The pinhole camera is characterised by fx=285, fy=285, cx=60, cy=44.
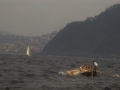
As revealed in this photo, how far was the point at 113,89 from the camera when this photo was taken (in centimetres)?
3291

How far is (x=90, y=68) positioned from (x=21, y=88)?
22566mm

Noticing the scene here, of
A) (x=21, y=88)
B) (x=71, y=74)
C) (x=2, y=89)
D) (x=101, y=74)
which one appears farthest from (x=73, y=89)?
(x=101, y=74)

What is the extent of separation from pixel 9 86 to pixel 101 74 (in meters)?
25.9

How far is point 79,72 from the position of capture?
2012 inches

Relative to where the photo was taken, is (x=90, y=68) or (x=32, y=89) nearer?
(x=32, y=89)

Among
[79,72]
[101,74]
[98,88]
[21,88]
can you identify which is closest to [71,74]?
[79,72]

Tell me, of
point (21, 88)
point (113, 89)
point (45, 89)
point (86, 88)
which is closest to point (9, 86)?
point (21, 88)

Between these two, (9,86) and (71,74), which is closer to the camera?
(9,86)

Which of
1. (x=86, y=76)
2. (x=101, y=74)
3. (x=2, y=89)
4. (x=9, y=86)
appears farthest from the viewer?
(x=101, y=74)

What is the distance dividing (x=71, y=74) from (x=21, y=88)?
2025 centimetres

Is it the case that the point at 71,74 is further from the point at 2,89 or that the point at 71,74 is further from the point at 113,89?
the point at 2,89

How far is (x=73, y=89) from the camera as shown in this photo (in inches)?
1252

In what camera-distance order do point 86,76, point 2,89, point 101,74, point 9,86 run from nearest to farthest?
point 2,89
point 9,86
point 86,76
point 101,74

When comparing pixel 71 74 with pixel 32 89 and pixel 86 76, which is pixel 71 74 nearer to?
pixel 86 76
